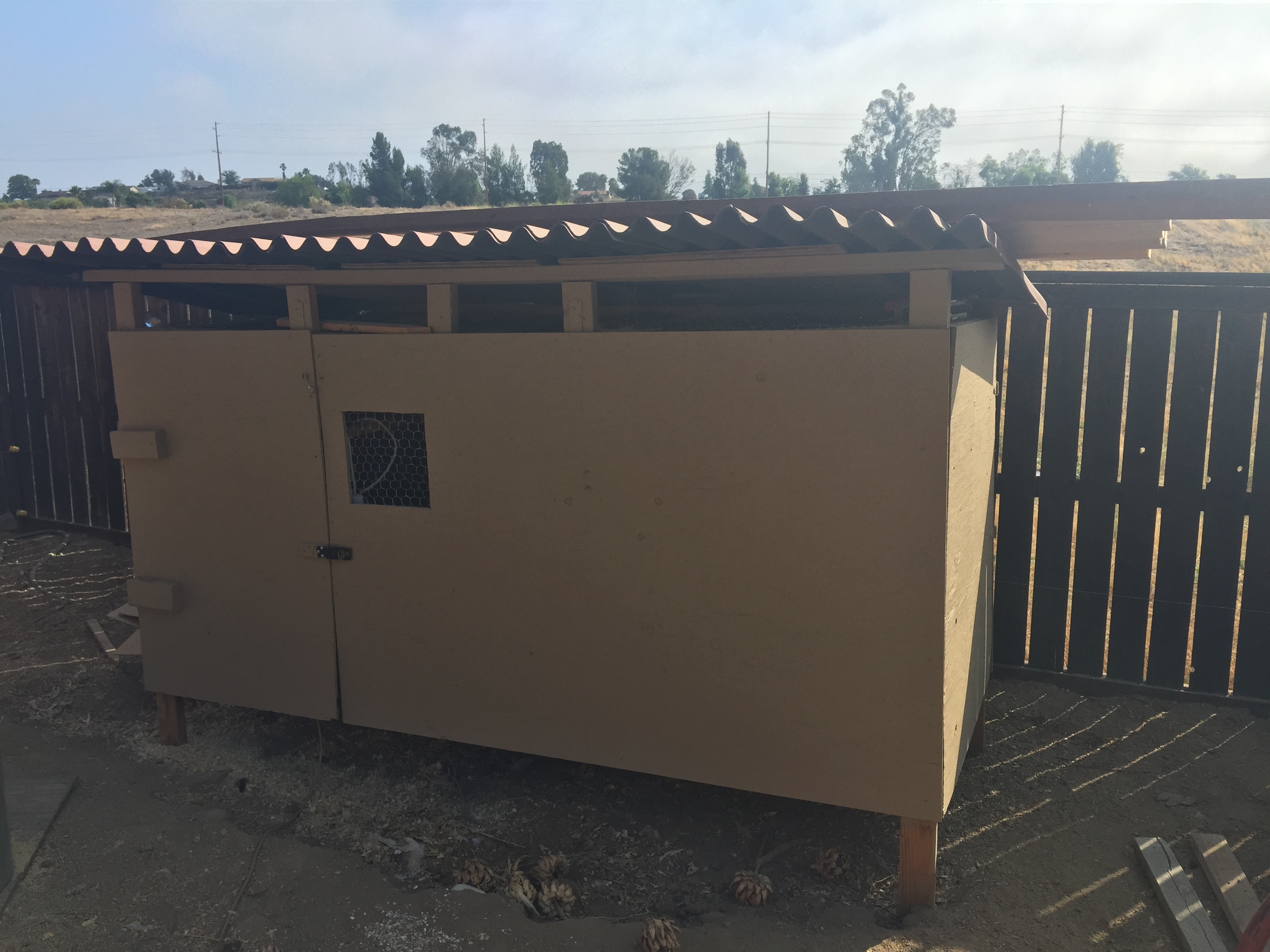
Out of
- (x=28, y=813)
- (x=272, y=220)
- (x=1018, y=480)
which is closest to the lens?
(x=28, y=813)

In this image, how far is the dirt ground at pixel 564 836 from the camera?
307 cm

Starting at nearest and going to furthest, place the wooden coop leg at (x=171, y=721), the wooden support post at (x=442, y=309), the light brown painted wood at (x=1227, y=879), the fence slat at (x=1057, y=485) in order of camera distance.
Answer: the light brown painted wood at (x=1227, y=879)
the wooden support post at (x=442, y=309)
the wooden coop leg at (x=171, y=721)
the fence slat at (x=1057, y=485)

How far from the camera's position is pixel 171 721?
440 centimetres

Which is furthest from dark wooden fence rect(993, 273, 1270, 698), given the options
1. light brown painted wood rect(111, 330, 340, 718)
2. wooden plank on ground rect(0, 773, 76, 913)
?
wooden plank on ground rect(0, 773, 76, 913)

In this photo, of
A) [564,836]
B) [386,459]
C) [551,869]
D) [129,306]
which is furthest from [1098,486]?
[129,306]

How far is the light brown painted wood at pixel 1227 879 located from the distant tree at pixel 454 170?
42908 millimetres

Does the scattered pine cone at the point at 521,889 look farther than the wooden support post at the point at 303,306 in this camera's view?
No

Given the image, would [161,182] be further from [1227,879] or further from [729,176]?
[1227,879]

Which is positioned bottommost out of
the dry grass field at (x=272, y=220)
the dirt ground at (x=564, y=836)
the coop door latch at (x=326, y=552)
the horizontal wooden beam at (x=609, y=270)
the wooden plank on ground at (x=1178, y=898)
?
the dirt ground at (x=564, y=836)

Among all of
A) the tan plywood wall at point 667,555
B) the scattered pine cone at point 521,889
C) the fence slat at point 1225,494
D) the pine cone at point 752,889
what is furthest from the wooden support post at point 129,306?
the fence slat at point 1225,494

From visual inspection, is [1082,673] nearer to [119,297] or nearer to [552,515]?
[552,515]

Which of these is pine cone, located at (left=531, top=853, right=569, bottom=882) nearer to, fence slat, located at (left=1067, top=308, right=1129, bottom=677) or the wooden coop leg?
the wooden coop leg

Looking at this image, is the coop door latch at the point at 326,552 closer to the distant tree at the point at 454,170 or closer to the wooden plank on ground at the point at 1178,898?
the wooden plank on ground at the point at 1178,898

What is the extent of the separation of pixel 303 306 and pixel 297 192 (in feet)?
133
